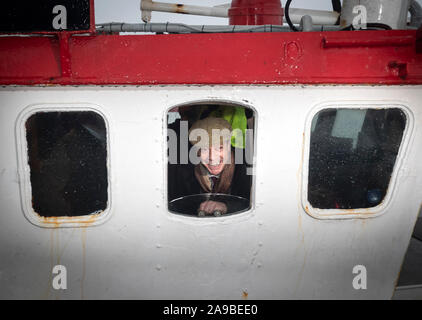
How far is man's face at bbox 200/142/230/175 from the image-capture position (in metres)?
2.25

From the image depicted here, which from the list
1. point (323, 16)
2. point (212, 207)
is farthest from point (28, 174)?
point (323, 16)

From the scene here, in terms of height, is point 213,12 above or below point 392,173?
above

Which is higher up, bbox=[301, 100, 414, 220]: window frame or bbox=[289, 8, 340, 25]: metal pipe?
bbox=[289, 8, 340, 25]: metal pipe

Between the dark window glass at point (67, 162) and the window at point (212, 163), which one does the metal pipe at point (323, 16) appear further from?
the dark window glass at point (67, 162)

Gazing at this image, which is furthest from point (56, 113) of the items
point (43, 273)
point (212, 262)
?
point (212, 262)

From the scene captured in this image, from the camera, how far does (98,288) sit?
2.16 m

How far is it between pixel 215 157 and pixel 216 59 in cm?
72

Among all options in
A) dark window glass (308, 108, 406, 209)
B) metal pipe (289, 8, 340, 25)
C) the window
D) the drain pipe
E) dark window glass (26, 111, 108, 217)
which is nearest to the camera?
dark window glass (26, 111, 108, 217)

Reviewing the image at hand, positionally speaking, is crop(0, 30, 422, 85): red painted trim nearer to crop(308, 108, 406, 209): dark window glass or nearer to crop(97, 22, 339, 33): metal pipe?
crop(308, 108, 406, 209): dark window glass

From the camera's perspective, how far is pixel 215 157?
2.27 m

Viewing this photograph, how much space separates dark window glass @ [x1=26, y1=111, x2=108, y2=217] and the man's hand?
2.26 ft

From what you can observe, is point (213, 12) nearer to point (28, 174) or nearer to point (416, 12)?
point (416, 12)

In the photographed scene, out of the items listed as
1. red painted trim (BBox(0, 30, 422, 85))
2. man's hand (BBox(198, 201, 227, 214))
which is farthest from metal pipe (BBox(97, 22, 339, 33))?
man's hand (BBox(198, 201, 227, 214))

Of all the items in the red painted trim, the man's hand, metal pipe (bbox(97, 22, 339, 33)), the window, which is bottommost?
the man's hand
